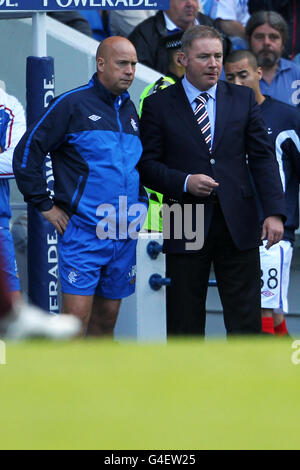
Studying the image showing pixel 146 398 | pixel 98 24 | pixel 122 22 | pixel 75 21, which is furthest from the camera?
pixel 98 24

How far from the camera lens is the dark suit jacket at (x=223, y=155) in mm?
6328

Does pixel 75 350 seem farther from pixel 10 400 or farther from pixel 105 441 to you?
pixel 105 441

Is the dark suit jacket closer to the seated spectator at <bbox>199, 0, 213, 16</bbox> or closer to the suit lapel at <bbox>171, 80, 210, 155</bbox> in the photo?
the suit lapel at <bbox>171, 80, 210, 155</bbox>

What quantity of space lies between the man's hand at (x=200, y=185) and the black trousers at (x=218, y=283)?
0.66 ft

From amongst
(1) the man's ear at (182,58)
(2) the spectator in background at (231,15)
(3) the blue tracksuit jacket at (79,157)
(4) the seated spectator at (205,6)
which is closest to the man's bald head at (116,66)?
(3) the blue tracksuit jacket at (79,157)

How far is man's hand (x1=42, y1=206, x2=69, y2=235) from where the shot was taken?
248 inches

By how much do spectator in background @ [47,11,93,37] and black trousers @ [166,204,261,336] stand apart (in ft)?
11.9

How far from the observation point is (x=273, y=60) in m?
8.89

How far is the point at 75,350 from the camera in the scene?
12.8ft

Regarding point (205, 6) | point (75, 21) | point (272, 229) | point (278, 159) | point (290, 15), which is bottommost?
point (272, 229)

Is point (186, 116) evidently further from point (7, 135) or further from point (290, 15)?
point (290, 15)

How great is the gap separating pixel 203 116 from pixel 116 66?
0.54m

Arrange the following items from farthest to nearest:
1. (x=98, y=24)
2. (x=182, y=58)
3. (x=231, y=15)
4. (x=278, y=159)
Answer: (x=231, y=15), (x=98, y=24), (x=278, y=159), (x=182, y=58)

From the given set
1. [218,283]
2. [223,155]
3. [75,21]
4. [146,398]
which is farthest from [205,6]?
[146,398]
